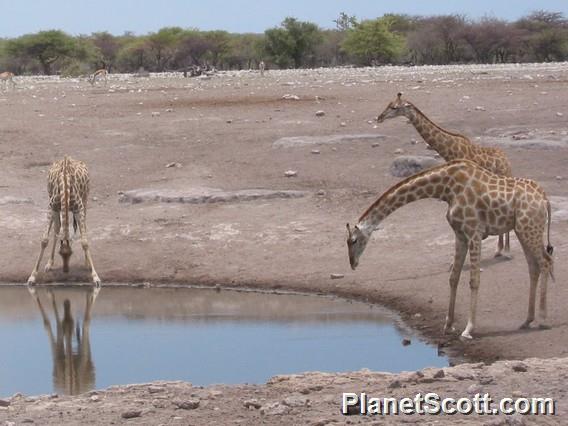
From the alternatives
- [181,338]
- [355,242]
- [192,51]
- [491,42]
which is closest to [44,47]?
[192,51]

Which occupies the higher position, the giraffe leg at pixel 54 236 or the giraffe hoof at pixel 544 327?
the giraffe leg at pixel 54 236

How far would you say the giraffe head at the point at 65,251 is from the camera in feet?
49.1

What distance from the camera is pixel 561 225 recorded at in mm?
14812

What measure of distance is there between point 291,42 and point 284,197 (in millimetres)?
48272

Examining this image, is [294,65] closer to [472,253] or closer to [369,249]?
[369,249]

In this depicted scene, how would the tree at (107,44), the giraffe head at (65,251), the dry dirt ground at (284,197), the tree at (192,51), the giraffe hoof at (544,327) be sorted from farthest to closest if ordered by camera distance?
the tree at (107,44)
the tree at (192,51)
the giraffe head at (65,251)
the dry dirt ground at (284,197)
the giraffe hoof at (544,327)

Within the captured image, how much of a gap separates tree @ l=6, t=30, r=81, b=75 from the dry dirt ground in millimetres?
38176

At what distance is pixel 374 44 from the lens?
2494 inches

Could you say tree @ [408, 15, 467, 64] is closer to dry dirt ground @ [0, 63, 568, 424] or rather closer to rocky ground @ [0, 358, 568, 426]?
dry dirt ground @ [0, 63, 568, 424]

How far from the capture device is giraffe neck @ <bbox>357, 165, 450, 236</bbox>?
37.1 feet

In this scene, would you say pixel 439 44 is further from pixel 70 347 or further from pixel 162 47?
pixel 70 347

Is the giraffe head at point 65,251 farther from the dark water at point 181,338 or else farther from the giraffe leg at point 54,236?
the dark water at point 181,338

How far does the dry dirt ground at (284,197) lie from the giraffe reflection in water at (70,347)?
4.03 ft

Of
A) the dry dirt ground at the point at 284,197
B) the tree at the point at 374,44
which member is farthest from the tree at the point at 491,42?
the dry dirt ground at the point at 284,197
